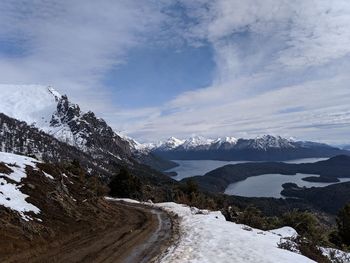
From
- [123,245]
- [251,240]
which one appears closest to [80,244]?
[123,245]

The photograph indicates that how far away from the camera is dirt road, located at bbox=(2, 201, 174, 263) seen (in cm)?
1739

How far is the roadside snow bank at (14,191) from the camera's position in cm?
2117

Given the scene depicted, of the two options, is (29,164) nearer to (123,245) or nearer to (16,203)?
(16,203)

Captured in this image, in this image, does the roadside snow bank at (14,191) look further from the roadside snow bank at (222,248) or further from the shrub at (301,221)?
the shrub at (301,221)

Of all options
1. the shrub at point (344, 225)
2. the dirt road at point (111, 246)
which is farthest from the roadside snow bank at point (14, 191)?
the shrub at point (344, 225)

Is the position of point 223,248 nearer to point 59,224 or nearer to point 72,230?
point 72,230

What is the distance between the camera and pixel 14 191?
23.3 m

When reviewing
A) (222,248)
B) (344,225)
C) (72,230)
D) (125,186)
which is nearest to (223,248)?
(222,248)

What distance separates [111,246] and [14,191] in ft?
23.0

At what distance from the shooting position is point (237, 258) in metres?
17.3

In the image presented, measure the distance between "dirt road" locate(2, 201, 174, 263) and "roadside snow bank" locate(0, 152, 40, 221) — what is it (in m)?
2.72

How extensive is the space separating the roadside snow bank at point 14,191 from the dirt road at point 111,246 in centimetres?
272

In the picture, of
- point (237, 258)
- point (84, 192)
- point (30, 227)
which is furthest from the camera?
point (84, 192)

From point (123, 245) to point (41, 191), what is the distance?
7.97 meters
